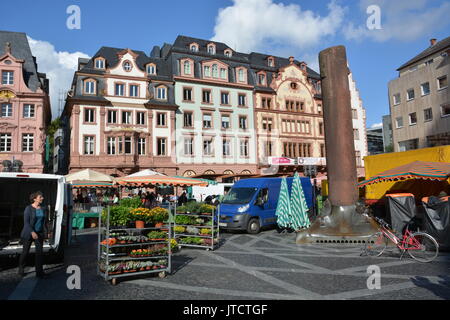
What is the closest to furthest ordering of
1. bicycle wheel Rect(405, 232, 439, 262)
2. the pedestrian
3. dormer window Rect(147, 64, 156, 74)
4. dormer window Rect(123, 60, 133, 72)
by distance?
the pedestrian, bicycle wheel Rect(405, 232, 439, 262), dormer window Rect(123, 60, 133, 72), dormer window Rect(147, 64, 156, 74)

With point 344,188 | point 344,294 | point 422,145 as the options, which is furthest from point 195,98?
point 344,294

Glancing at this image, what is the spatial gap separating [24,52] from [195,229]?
1371 inches

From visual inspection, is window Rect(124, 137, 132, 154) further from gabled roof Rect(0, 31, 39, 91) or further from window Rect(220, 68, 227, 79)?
window Rect(220, 68, 227, 79)

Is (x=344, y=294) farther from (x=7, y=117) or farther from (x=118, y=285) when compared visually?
(x=7, y=117)

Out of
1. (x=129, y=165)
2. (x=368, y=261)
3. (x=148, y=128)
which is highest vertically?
(x=148, y=128)

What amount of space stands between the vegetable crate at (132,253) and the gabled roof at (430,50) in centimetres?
3824

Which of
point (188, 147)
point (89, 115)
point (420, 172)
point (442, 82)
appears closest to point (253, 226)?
point (420, 172)

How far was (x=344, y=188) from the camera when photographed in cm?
1266

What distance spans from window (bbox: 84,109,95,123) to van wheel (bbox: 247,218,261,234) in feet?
77.9

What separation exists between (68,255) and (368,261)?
27.7 ft

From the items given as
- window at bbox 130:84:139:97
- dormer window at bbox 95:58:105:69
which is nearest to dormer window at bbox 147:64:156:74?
window at bbox 130:84:139:97

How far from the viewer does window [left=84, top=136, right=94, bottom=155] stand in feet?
108

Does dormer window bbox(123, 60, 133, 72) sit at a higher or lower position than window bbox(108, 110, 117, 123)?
higher
